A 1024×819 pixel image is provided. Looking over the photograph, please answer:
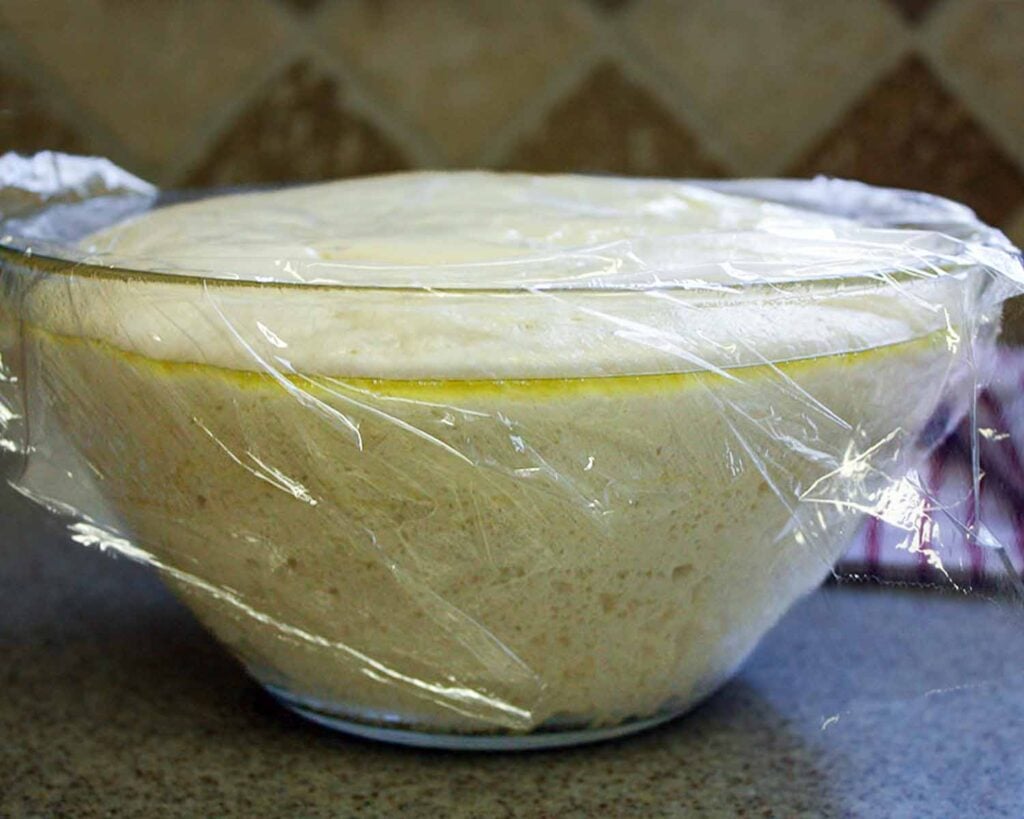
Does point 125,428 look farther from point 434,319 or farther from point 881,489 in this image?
point 881,489

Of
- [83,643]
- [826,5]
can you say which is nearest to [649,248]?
[83,643]

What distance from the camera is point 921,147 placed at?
3.46 feet

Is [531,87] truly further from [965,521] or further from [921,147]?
[965,521]

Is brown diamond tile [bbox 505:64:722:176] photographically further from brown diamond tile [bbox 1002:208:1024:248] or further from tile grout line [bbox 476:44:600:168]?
brown diamond tile [bbox 1002:208:1024:248]

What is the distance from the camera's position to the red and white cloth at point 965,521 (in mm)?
430

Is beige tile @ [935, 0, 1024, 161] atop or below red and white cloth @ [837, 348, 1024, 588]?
atop

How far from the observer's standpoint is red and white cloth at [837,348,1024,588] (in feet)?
1.41

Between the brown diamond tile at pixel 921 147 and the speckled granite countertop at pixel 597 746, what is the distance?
52 cm

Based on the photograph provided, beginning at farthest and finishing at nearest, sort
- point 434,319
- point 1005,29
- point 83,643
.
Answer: point 1005,29 → point 83,643 → point 434,319

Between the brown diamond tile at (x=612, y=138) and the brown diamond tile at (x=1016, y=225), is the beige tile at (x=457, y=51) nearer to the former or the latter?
the brown diamond tile at (x=612, y=138)

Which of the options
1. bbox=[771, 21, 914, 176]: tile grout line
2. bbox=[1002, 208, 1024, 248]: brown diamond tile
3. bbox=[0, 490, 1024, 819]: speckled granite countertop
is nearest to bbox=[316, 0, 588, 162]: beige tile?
bbox=[771, 21, 914, 176]: tile grout line

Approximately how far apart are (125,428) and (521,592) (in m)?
0.14

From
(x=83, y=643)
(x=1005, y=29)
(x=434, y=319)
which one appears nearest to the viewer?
(x=434, y=319)

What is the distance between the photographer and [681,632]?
1.49 ft
